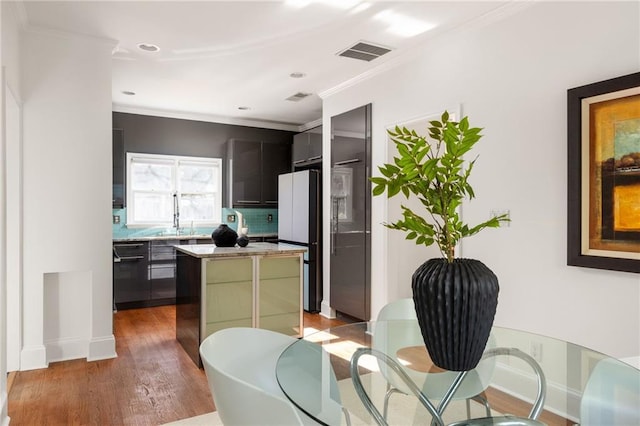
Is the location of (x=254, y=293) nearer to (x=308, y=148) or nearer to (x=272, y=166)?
(x=308, y=148)

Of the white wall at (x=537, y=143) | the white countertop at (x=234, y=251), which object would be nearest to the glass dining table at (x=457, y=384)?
the white wall at (x=537, y=143)

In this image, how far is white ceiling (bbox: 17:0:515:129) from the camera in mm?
3061

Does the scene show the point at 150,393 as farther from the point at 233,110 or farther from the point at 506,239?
the point at 233,110

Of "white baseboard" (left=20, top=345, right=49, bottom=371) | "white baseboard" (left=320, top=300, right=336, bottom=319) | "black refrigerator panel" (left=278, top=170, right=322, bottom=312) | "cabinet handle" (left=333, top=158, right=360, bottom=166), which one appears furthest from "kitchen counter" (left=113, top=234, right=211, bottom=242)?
"cabinet handle" (left=333, top=158, right=360, bottom=166)

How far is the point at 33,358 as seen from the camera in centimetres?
338

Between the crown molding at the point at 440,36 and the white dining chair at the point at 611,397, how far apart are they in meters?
2.31

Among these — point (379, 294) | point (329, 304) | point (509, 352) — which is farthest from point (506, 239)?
point (329, 304)

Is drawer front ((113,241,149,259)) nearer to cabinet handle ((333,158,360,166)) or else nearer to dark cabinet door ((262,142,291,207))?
dark cabinet door ((262,142,291,207))

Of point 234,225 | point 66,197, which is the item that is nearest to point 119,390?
point 66,197

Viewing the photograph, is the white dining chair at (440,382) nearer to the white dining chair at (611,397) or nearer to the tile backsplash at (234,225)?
the white dining chair at (611,397)

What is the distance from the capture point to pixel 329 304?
5.10 metres

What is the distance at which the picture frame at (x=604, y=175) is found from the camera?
2.30 meters

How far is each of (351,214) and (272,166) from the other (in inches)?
92.2

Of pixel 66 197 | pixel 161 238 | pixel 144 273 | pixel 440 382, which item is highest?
pixel 66 197
